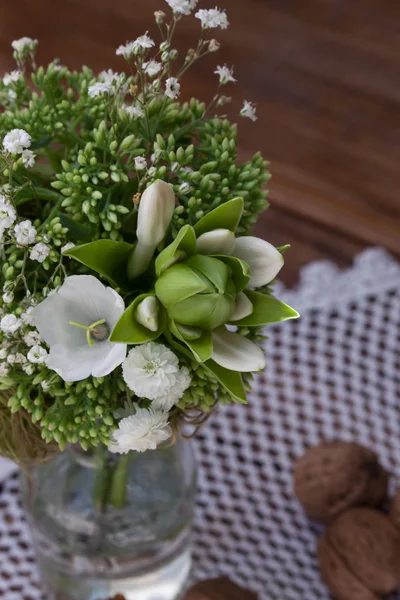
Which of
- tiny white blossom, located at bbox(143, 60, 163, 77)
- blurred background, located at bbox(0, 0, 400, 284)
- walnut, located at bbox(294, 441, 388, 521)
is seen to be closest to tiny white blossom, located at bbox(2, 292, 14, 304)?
tiny white blossom, located at bbox(143, 60, 163, 77)

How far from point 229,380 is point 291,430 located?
306 mm

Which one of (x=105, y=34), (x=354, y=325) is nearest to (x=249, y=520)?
(x=354, y=325)

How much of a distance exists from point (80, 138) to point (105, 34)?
76 cm

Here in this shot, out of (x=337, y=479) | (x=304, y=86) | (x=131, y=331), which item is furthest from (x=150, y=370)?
(x=304, y=86)

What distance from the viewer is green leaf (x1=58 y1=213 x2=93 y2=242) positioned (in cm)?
31

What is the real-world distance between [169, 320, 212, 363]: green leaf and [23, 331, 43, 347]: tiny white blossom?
5 cm

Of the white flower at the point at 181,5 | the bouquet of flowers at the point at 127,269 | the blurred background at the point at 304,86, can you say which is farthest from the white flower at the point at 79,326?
the blurred background at the point at 304,86

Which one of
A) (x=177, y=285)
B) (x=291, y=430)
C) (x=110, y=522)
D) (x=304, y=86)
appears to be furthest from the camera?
(x=304, y=86)

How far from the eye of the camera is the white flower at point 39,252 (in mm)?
294

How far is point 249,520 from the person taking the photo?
56 centimetres

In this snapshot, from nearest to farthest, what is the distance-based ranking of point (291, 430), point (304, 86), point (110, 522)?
point (110, 522) → point (291, 430) → point (304, 86)

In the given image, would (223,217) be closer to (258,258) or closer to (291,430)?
(258,258)

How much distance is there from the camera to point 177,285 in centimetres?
28

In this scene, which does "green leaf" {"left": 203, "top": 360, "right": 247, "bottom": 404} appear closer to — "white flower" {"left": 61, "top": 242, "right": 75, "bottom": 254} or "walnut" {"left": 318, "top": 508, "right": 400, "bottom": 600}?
"white flower" {"left": 61, "top": 242, "right": 75, "bottom": 254}
